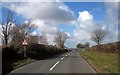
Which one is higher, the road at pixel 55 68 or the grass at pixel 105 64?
the grass at pixel 105 64

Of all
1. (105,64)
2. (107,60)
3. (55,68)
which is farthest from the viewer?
(107,60)

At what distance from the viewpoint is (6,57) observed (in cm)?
2745

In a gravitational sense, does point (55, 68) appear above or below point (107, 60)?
below

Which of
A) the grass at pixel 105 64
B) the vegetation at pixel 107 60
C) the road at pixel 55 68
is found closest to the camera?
the road at pixel 55 68

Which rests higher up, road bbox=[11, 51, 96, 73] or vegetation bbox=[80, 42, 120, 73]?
vegetation bbox=[80, 42, 120, 73]

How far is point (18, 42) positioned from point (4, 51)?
8.94 meters

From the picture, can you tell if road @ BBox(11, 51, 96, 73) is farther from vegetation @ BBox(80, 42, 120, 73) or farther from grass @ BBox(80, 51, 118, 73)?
vegetation @ BBox(80, 42, 120, 73)

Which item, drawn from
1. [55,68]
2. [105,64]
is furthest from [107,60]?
[55,68]

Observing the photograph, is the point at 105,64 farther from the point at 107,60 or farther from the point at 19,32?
the point at 19,32

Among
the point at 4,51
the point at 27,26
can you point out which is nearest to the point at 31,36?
the point at 27,26

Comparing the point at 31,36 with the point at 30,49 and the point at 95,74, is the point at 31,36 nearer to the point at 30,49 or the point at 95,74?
the point at 30,49

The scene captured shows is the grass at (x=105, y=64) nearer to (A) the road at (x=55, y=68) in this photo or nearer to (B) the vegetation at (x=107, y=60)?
(B) the vegetation at (x=107, y=60)

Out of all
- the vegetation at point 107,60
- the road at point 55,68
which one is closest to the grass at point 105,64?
the vegetation at point 107,60

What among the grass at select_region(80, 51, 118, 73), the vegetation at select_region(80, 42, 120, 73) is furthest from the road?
the vegetation at select_region(80, 42, 120, 73)
